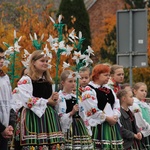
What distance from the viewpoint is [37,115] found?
10414 mm

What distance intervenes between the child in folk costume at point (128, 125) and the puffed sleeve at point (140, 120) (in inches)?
12.9

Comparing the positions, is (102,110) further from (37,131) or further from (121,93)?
(37,131)

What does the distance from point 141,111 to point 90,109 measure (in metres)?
2.03

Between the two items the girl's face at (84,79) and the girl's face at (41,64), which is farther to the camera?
the girl's face at (84,79)

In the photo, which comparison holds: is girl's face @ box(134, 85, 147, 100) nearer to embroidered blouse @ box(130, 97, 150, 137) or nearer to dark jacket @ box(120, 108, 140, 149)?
embroidered blouse @ box(130, 97, 150, 137)

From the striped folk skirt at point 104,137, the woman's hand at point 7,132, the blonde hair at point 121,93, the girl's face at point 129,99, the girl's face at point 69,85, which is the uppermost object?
the girl's face at point 69,85

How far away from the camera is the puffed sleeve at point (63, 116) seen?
11102 millimetres

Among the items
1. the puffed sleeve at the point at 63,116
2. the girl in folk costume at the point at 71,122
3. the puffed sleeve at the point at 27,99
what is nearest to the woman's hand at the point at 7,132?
the puffed sleeve at the point at 27,99

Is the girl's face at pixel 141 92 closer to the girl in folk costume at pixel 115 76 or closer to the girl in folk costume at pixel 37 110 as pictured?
the girl in folk costume at pixel 115 76

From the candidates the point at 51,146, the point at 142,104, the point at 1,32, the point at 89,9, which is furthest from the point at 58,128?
the point at 89,9

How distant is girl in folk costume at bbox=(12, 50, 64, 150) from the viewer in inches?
408

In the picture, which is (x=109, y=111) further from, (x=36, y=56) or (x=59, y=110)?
(x=36, y=56)

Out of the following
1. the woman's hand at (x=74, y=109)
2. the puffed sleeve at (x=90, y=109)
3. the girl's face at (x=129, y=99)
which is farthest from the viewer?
the girl's face at (x=129, y=99)

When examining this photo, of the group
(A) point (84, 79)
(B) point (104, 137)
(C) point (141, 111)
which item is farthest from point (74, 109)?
(C) point (141, 111)
